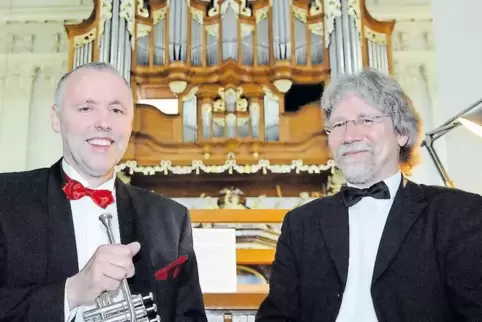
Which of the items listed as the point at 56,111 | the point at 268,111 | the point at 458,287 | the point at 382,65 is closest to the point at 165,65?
the point at 268,111

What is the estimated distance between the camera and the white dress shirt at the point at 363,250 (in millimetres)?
1792

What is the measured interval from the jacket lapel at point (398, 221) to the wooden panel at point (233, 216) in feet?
4.30

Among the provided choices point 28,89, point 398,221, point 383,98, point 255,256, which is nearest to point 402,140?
point 383,98

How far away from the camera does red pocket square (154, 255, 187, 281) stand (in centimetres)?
158

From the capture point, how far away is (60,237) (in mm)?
1703

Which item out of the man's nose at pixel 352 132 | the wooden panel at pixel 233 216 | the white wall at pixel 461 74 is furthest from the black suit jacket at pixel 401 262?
the white wall at pixel 461 74

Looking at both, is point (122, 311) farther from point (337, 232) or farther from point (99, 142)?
point (337, 232)

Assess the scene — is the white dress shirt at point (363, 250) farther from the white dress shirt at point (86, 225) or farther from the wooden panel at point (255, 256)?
the wooden panel at point (255, 256)

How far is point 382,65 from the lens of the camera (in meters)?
6.32

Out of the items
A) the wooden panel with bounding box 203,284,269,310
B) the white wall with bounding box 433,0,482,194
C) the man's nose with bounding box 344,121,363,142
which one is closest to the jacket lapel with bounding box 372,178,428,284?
the man's nose with bounding box 344,121,363,142

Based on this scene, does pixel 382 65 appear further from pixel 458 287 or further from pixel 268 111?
pixel 458 287

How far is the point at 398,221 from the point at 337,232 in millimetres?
203

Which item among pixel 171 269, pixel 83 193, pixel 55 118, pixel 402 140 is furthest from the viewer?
pixel 402 140

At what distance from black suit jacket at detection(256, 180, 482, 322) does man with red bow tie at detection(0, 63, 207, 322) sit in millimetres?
324
